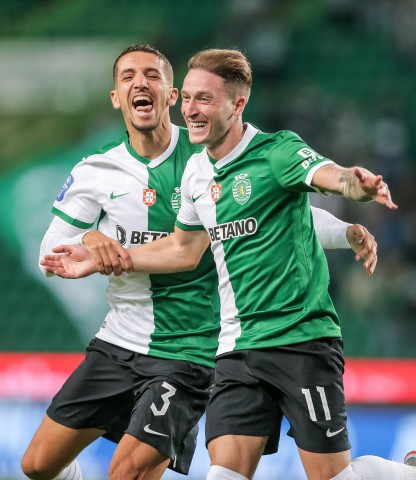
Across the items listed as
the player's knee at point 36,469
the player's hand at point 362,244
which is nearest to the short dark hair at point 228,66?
the player's hand at point 362,244

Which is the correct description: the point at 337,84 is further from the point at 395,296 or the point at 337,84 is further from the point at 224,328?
the point at 224,328

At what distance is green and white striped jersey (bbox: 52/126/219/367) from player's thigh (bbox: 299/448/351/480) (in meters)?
0.89

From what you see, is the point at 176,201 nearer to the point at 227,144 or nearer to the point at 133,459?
the point at 227,144

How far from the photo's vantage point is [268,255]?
4391 mm

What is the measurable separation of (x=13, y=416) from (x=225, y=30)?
665cm

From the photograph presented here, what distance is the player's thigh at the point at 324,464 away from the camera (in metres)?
4.26

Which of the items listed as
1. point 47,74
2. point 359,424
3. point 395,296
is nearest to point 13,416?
point 359,424

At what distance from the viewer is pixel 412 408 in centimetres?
785

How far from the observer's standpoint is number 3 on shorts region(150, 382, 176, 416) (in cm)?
473

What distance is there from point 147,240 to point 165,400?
806 millimetres

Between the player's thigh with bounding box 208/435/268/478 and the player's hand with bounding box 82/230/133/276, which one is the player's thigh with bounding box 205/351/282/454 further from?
the player's hand with bounding box 82/230/133/276

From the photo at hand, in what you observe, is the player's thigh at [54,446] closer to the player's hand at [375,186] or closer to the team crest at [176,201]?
the team crest at [176,201]

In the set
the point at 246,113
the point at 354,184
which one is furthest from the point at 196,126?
the point at 246,113

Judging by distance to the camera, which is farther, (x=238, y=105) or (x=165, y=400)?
(x=165, y=400)
